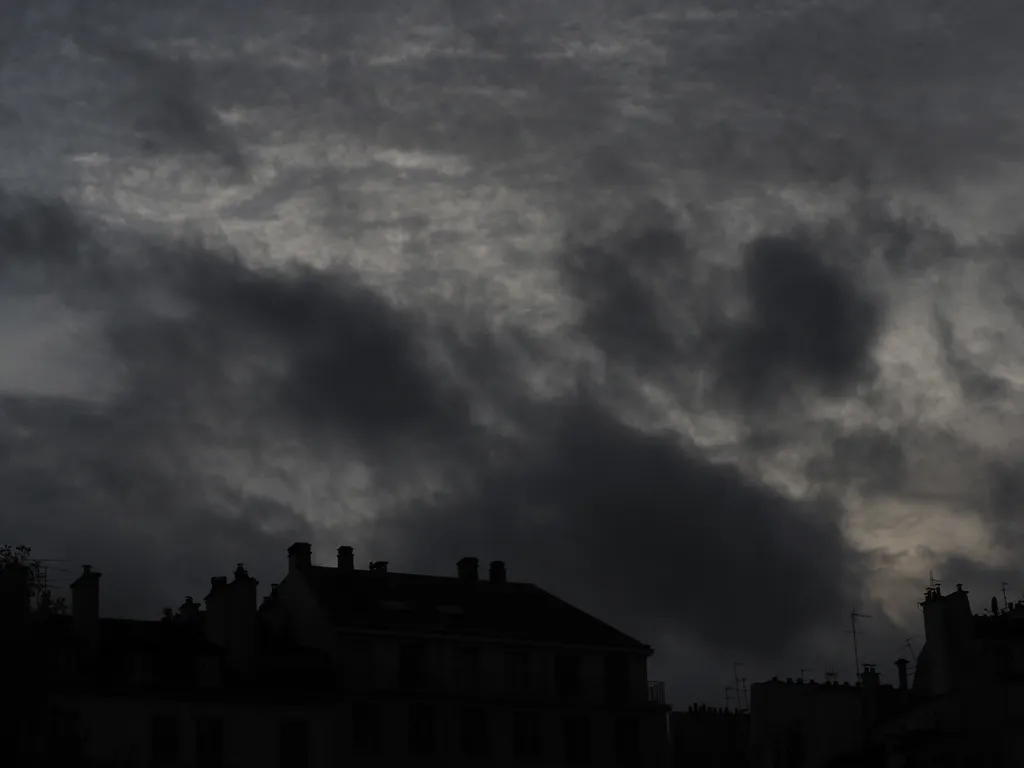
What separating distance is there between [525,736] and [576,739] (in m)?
2.80

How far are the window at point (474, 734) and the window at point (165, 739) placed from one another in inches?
591

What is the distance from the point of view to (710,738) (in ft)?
327

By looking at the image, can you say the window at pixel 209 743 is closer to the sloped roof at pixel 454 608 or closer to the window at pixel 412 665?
the sloped roof at pixel 454 608

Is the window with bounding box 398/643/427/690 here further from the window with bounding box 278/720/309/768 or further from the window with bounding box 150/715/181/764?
the window with bounding box 150/715/181/764

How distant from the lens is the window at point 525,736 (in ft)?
273

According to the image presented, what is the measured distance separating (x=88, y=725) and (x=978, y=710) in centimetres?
3776

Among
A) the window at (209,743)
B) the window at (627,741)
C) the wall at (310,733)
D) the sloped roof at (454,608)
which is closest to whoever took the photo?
the wall at (310,733)

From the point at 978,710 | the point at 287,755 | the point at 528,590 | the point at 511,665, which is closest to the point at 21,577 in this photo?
the point at 287,755

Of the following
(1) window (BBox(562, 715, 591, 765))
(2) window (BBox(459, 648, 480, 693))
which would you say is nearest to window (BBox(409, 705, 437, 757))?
(2) window (BBox(459, 648, 480, 693))

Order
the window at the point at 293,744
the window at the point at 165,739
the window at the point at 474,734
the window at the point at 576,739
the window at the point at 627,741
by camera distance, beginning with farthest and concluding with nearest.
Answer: the window at the point at 627,741 → the window at the point at 576,739 → the window at the point at 474,734 → the window at the point at 293,744 → the window at the point at 165,739

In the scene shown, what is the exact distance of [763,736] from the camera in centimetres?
9200

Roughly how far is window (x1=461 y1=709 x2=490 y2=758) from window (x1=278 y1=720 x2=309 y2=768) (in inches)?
353

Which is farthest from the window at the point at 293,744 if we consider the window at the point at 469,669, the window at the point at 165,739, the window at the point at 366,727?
the window at the point at 469,669

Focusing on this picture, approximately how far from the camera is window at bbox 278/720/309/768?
2972 inches
